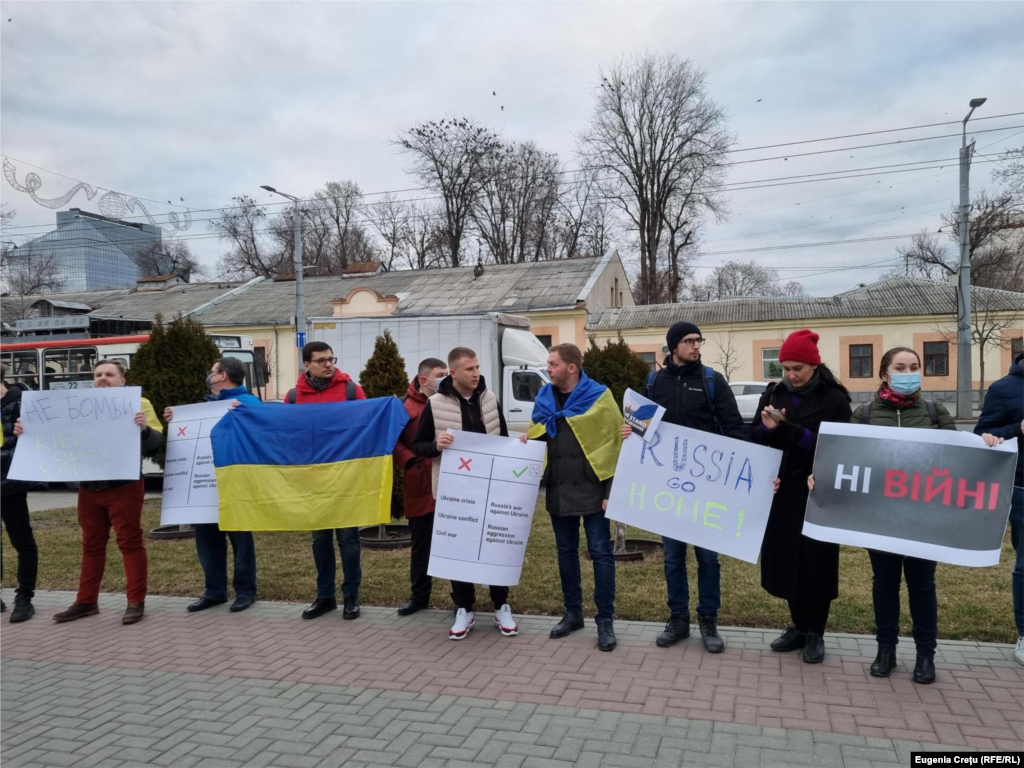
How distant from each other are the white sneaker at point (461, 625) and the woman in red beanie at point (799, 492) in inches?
85.0

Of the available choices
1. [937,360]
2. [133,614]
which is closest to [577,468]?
[133,614]

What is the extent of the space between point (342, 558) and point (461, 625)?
1226 millimetres

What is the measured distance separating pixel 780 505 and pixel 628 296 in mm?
39466

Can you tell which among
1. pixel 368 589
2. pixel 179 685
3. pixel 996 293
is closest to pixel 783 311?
pixel 996 293

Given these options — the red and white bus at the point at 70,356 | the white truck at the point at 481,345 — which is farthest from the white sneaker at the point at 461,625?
the red and white bus at the point at 70,356

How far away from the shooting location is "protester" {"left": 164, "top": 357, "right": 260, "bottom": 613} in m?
6.77

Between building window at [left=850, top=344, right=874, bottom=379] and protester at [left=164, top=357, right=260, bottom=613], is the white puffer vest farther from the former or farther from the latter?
building window at [left=850, top=344, right=874, bottom=379]

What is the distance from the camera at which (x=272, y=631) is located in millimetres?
6043

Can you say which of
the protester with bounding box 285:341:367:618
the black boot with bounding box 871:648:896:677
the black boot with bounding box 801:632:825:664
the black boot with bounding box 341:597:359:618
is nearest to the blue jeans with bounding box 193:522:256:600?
the protester with bounding box 285:341:367:618

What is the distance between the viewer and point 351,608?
6.32 meters

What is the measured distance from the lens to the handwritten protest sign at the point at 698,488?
527cm

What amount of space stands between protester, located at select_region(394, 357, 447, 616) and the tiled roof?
95.0 ft

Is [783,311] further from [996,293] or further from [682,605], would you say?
[682,605]

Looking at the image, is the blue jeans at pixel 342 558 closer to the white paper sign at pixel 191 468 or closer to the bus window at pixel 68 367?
the white paper sign at pixel 191 468
